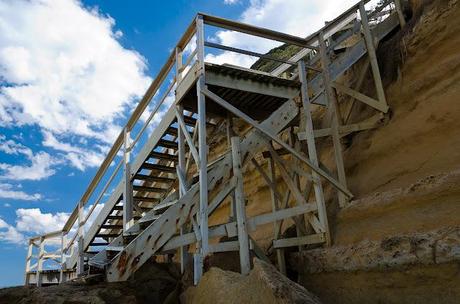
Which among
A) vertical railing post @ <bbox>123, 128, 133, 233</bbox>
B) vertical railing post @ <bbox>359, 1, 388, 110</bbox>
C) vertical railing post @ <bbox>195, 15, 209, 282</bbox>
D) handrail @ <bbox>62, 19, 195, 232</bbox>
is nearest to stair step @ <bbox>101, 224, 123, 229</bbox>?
handrail @ <bbox>62, 19, 195, 232</bbox>

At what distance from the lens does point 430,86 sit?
Answer: 23.2 feet

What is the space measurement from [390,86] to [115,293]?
21.0ft

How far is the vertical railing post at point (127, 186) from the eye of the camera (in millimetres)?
8828

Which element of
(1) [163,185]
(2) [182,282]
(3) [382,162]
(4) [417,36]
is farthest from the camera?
(1) [163,185]

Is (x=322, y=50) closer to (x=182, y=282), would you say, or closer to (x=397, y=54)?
(x=397, y=54)

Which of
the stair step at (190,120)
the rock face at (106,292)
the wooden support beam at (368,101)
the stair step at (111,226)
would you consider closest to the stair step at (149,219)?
the rock face at (106,292)

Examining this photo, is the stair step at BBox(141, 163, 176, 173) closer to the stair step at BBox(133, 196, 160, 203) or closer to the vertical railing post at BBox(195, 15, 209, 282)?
the stair step at BBox(133, 196, 160, 203)

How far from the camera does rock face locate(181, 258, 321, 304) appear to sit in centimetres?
384

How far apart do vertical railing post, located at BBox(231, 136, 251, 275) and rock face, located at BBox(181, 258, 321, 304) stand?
85cm

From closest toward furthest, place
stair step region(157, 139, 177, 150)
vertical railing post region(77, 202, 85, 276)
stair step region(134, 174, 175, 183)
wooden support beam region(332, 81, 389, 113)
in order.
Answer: wooden support beam region(332, 81, 389, 113) → stair step region(157, 139, 177, 150) → stair step region(134, 174, 175, 183) → vertical railing post region(77, 202, 85, 276)

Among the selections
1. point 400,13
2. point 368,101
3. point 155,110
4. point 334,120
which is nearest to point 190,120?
point 155,110

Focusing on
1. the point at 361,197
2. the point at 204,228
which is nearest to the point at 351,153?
the point at 361,197

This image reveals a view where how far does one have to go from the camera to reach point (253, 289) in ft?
13.7

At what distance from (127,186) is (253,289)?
5.72 m
